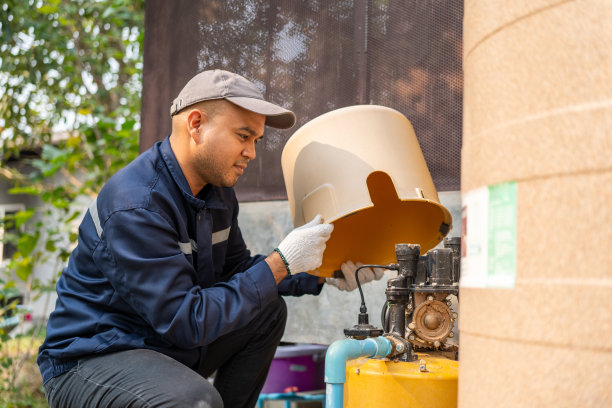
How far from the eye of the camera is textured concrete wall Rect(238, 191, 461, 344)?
8.68ft

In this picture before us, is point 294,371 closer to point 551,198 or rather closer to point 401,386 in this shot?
point 401,386

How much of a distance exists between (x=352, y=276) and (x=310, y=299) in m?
0.69

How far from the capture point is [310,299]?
2.86 meters

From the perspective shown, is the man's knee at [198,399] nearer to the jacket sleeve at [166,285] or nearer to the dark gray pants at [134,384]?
the dark gray pants at [134,384]

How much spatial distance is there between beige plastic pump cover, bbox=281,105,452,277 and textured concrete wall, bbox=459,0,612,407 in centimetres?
88

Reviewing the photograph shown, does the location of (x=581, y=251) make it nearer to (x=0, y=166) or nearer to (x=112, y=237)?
(x=112, y=237)

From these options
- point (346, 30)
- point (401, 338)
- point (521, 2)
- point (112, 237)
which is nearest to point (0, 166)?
point (346, 30)

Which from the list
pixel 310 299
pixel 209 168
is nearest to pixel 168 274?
pixel 209 168

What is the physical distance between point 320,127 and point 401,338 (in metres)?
0.65

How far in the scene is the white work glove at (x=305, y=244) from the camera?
183cm

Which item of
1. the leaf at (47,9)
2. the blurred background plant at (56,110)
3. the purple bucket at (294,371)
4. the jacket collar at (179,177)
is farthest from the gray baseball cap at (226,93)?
the leaf at (47,9)

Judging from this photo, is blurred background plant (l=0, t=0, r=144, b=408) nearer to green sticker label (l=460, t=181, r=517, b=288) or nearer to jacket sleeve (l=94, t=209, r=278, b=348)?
jacket sleeve (l=94, t=209, r=278, b=348)

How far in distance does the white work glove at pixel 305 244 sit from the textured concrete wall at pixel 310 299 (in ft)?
2.26

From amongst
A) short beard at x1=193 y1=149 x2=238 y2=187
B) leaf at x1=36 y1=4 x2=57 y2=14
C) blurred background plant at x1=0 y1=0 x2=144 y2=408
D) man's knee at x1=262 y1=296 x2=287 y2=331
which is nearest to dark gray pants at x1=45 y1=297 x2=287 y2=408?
man's knee at x1=262 y1=296 x2=287 y2=331
